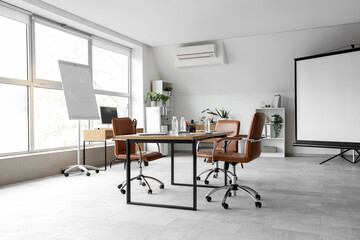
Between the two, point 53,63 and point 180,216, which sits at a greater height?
point 53,63

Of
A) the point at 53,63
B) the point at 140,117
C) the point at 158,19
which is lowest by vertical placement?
the point at 140,117

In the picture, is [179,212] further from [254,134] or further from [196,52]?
[196,52]

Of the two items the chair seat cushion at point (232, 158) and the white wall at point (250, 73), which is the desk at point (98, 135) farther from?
the white wall at point (250, 73)

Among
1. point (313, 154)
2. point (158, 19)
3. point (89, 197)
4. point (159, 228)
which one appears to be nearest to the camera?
point (159, 228)

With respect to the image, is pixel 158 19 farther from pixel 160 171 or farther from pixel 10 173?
pixel 10 173

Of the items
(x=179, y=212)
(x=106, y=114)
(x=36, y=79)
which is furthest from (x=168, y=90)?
(x=179, y=212)

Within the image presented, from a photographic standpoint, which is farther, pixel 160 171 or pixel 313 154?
pixel 313 154

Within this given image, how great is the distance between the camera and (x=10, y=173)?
4688 millimetres

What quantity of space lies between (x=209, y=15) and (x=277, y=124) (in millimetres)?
3412

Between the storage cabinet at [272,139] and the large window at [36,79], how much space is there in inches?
161

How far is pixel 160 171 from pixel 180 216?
2676 mm

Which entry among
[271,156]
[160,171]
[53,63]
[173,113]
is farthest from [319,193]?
[173,113]

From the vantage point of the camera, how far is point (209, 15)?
586cm

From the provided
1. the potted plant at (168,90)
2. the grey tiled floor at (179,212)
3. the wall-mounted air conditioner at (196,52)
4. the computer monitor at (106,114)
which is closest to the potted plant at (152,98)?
the potted plant at (168,90)
